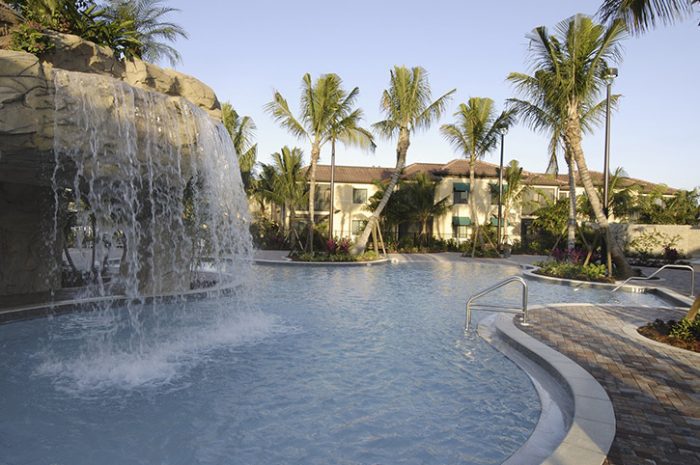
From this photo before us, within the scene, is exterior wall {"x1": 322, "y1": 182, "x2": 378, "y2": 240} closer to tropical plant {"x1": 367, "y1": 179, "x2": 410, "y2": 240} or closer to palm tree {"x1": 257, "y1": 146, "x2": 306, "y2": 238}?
tropical plant {"x1": 367, "y1": 179, "x2": 410, "y2": 240}

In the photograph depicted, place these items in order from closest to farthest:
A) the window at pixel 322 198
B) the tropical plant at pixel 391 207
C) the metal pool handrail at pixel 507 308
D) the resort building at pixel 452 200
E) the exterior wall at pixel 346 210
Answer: the metal pool handrail at pixel 507 308 < the tropical plant at pixel 391 207 < the window at pixel 322 198 < the resort building at pixel 452 200 < the exterior wall at pixel 346 210

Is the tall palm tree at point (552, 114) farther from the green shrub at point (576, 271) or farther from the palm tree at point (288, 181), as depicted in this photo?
the palm tree at point (288, 181)

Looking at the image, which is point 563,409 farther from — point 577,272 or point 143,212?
point 577,272

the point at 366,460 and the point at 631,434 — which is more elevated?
the point at 631,434

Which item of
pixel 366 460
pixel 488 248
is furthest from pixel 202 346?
pixel 488 248

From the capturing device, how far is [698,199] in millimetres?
34188

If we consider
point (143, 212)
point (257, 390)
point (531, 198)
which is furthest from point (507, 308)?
point (531, 198)

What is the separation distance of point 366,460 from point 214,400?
2338 millimetres

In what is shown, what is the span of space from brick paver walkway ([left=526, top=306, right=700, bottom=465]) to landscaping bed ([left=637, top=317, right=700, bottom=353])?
0.36 meters

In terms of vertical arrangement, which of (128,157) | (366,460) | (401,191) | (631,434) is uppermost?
(401,191)

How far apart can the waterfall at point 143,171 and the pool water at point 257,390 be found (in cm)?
168

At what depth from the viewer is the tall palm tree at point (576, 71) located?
55.4ft

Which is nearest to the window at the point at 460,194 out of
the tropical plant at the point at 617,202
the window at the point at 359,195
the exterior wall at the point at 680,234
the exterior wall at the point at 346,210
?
the exterior wall at the point at 346,210

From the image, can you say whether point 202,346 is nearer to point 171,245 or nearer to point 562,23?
point 171,245
